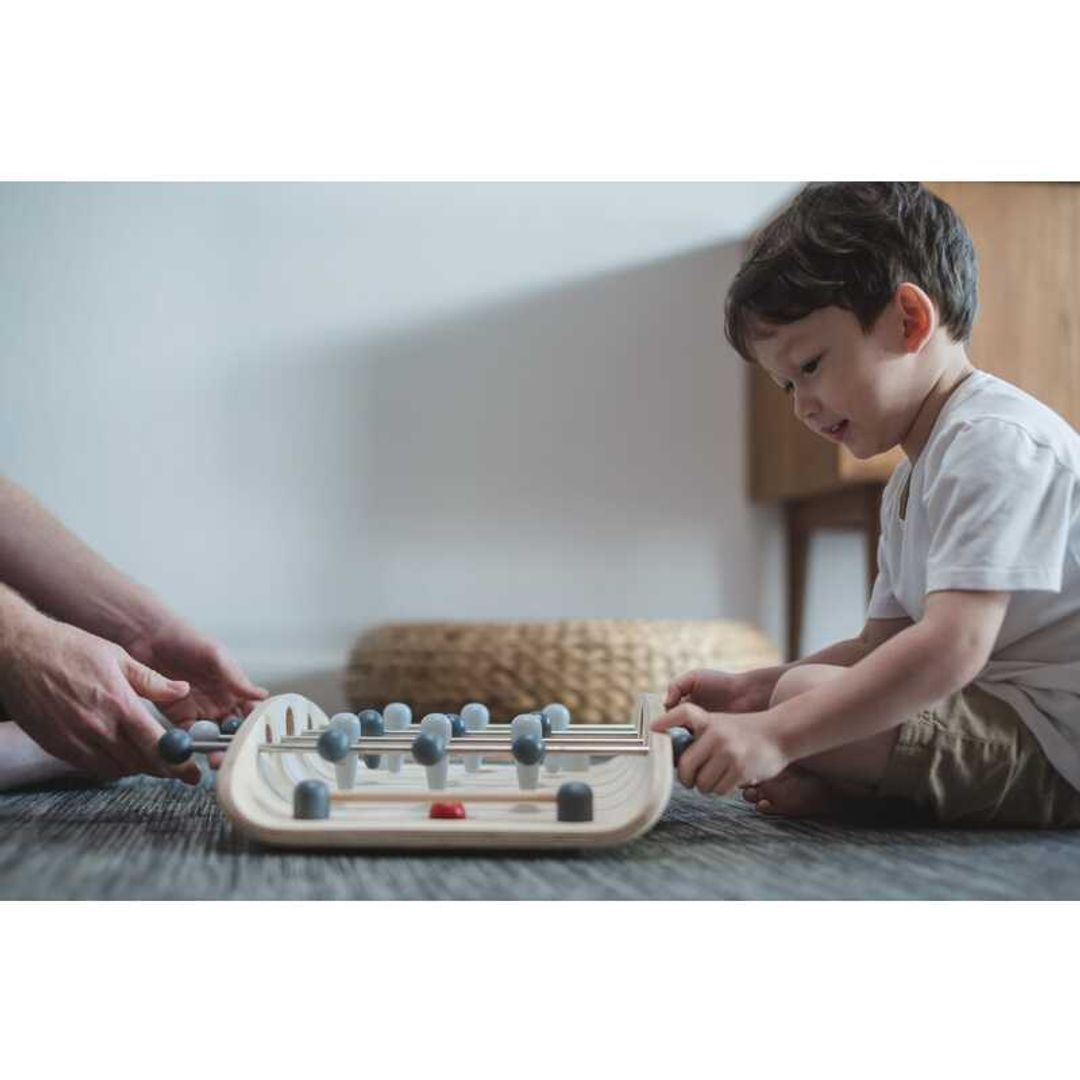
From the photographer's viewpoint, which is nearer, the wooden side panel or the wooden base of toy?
the wooden base of toy

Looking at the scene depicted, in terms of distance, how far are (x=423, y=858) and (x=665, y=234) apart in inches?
63.6

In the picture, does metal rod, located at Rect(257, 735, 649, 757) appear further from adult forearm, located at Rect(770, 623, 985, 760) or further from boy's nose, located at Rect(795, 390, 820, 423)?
boy's nose, located at Rect(795, 390, 820, 423)

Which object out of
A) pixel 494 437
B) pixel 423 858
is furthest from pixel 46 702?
pixel 494 437

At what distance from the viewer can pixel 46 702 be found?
2.84ft

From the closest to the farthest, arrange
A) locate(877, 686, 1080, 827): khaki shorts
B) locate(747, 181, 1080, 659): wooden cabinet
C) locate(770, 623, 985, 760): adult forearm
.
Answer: locate(770, 623, 985, 760): adult forearm
locate(877, 686, 1080, 827): khaki shorts
locate(747, 181, 1080, 659): wooden cabinet

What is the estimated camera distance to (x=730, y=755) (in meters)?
0.73

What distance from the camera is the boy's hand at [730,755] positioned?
0.73 m

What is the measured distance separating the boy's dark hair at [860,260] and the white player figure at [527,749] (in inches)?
13.9

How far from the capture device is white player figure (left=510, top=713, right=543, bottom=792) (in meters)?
0.78

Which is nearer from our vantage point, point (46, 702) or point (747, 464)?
point (46, 702)

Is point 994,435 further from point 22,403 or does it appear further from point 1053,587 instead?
point 22,403

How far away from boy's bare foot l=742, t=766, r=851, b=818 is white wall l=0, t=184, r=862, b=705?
3.73 ft

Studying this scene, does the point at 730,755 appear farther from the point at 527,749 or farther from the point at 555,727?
the point at 555,727

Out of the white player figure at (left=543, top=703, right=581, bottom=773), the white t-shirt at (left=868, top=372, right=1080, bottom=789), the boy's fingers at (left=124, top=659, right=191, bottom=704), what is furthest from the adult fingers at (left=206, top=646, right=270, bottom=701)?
the white t-shirt at (left=868, top=372, right=1080, bottom=789)
